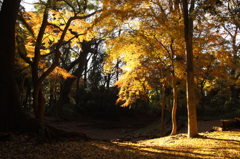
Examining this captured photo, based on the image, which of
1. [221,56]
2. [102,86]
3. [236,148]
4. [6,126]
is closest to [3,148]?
[6,126]

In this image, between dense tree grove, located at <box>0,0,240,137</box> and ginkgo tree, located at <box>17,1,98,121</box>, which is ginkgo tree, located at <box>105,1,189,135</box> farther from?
ginkgo tree, located at <box>17,1,98,121</box>

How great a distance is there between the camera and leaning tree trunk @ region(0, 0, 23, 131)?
210 inches

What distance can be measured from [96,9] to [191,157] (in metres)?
6.68

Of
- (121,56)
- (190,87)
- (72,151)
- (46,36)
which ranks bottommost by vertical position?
(72,151)

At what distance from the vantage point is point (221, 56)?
1012 cm

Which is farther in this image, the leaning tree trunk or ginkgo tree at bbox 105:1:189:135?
ginkgo tree at bbox 105:1:189:135

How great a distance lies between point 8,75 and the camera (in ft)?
18.3

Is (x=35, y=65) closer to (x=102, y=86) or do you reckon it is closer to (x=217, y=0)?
(x=217, y=0)

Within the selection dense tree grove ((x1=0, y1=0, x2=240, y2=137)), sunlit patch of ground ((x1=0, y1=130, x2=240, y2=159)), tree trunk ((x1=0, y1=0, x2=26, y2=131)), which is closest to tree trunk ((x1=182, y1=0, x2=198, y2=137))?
dense tree grove ((x1=0, y1=0, x2=240, y2=137))

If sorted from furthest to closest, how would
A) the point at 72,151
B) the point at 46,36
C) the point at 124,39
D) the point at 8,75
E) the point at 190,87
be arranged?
1. the point at 46,36
2. the point at 124,39
3. the point at 190,87
4. the point at 8,75
5. the point at 72,151

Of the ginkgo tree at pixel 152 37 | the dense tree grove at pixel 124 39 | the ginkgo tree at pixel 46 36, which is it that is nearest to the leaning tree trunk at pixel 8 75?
the dense tree grove at pixel 124 39

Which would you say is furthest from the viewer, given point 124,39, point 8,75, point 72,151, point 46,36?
point 46,36

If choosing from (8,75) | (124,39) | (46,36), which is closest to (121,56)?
(124,39)

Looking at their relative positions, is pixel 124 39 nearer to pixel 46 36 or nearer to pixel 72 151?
pixel 46 36
